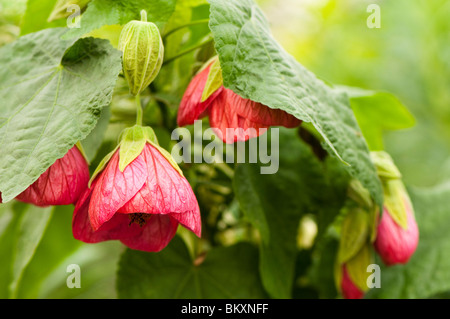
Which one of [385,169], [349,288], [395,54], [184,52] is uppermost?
[395,54]

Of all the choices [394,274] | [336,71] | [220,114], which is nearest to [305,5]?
[336,71]

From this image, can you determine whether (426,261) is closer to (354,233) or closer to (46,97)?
(354,233)

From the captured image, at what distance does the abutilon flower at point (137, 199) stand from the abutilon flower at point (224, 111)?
0.14ft

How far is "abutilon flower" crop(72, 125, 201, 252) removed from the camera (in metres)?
0.33

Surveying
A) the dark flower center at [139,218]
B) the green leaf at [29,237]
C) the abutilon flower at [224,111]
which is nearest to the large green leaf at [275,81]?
the abutilon flower at [224,111]

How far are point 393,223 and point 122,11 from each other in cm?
32

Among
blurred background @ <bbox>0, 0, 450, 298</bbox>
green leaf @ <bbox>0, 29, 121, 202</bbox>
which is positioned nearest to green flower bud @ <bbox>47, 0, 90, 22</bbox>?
green leaf @ <bbox>0, 29, 121, 202</bbox>

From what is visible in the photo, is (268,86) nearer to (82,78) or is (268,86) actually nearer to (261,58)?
(261,58)

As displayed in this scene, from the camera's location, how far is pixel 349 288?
0.52 metres

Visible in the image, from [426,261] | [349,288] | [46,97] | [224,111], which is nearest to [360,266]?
[349,288]

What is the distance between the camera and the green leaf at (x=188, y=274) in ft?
1.66

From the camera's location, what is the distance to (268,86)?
34 centimetres

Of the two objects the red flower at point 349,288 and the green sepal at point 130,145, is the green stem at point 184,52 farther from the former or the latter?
the red flower at point 349,288

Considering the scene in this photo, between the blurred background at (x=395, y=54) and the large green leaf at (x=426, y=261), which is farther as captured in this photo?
the blurred background at (x=395, y=54)
